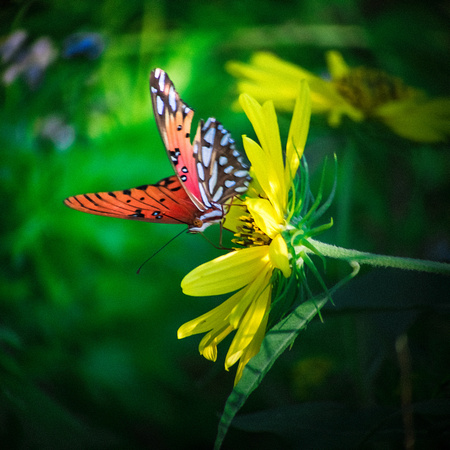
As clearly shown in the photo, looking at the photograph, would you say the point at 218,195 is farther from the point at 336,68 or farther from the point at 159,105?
the point at 336,68

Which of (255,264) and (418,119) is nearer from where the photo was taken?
(255,264)

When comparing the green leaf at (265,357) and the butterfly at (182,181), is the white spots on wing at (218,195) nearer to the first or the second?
the butterfly at (182,181)

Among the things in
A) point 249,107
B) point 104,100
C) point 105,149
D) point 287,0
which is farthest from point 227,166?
point 287,0

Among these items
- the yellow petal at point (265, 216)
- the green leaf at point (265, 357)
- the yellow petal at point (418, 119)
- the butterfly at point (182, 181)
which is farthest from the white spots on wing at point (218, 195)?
the yellow petal at point (418, 119)

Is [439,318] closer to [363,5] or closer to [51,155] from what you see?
[51,155]

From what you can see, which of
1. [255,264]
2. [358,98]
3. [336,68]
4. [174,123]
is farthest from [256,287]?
[336,68]

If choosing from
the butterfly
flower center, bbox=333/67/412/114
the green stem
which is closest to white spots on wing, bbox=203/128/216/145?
the butterfly

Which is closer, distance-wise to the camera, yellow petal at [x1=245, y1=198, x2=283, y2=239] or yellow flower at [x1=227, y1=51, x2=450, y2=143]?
yellow petal at [x1=245, y1=198, x2=283, y2=239]

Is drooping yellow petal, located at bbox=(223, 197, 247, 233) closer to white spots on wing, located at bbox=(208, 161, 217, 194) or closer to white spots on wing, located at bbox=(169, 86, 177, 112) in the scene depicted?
white spots on wing, located at bbox=(208, 161, 217, 194)
